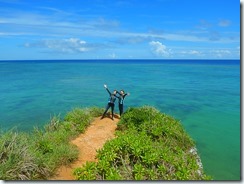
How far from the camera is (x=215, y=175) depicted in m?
12.7

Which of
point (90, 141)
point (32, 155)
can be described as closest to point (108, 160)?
point (32, 155)

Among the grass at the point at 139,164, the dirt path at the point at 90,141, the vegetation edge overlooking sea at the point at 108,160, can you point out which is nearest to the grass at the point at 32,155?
the vegetation edge overlooking sea at the point at 108,160

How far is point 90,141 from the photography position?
39.9 ft

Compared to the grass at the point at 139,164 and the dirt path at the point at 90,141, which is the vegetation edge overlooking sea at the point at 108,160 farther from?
the dirt path at the point at 90,141

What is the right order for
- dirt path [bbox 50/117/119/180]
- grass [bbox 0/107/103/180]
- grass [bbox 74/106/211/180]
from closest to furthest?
1. grass [bbox 74/106/211/180]
2. grass [bbox 0/107/103/180]
3. dirt path [bbox 50/117/119/180]

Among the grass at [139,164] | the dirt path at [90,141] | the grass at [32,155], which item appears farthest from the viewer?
the dirt path at [90,141]

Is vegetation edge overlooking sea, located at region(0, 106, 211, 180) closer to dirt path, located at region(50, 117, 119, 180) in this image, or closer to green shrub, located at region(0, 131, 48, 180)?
green shrub, located at region(0, 131, 48, 180)

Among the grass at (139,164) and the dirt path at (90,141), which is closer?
the grass at (139,164)

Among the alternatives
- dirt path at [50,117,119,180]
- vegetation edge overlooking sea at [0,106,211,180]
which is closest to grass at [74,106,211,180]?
vegetation edge overlooking sea at [0,106,211,180]

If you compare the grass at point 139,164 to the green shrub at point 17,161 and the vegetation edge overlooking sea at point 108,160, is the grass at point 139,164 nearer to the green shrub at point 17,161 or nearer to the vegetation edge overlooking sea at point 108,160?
the vegetation edge overlooking sea at point 108,160

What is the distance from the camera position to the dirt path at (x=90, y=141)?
9.28 m

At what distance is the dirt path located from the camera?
9.28 m

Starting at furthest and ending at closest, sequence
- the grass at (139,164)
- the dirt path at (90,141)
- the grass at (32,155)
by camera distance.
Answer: the dirt path at (90,141), the grass at (32,155), the grass at (139,164)

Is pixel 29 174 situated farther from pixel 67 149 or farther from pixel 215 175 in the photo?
pixel 215 175
